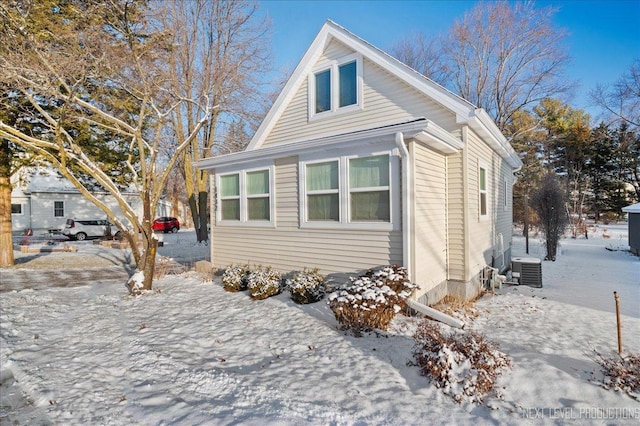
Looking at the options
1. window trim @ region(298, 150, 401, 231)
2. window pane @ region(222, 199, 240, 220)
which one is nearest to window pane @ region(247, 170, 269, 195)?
window pane @ region(222, 199, 240, 220)

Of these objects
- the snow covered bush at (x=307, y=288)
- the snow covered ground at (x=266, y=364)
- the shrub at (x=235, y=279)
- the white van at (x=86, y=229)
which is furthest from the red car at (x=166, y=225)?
the snow covered bush at (x=307, y=288)

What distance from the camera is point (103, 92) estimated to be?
1034 cm

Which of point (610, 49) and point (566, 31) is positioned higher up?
point (566, 31)

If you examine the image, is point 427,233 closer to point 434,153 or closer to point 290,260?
point 434,153

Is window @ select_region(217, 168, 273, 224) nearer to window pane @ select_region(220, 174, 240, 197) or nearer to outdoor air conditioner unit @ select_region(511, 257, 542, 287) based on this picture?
window pane @ select_region(220, 174, 240, 197)

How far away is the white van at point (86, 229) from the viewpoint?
75.4 ft

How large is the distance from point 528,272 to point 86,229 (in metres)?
27.0

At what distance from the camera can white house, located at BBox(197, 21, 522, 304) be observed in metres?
6.43

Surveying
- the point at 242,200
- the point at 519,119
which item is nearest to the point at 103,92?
the point at 242,200

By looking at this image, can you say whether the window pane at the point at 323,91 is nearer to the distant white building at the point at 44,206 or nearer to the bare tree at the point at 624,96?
the bare tree at the point at 624,96

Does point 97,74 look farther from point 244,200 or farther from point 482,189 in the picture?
point 482,189

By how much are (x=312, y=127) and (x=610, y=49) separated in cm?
1655

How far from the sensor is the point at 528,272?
371 inches

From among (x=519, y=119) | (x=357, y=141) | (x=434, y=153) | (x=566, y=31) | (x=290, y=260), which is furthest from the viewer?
(x=519, y=119)
